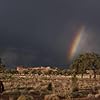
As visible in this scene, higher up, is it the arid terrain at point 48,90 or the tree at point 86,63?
the tree at point 86,63

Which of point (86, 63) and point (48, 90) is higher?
point (86, 63)

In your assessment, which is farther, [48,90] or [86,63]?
[86,63]

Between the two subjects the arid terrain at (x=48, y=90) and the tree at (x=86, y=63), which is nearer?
the arid terrain at (x=48, y=90)

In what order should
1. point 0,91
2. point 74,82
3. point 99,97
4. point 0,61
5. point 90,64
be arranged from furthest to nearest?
point 90,64 < point 0,61 < point 74,82 < point 0,91 < point 99,97

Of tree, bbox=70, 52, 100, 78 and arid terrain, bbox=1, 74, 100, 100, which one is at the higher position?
tree, bbox=70, 52, 100, 78

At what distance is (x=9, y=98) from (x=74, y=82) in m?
23.5

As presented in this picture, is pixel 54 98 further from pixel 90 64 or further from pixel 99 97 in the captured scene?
pixel 90 64

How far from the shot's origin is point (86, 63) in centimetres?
10794

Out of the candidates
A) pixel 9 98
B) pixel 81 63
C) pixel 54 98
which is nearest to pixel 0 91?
pixel 9 98

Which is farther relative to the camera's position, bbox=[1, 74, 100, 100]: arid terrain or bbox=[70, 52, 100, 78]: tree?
bbox=[70, 52, 100, 78]: tree

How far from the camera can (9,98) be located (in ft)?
139

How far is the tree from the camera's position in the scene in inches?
4269

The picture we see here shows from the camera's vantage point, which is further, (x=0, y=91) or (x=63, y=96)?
(x=0, y=91)

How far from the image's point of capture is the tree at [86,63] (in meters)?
108
